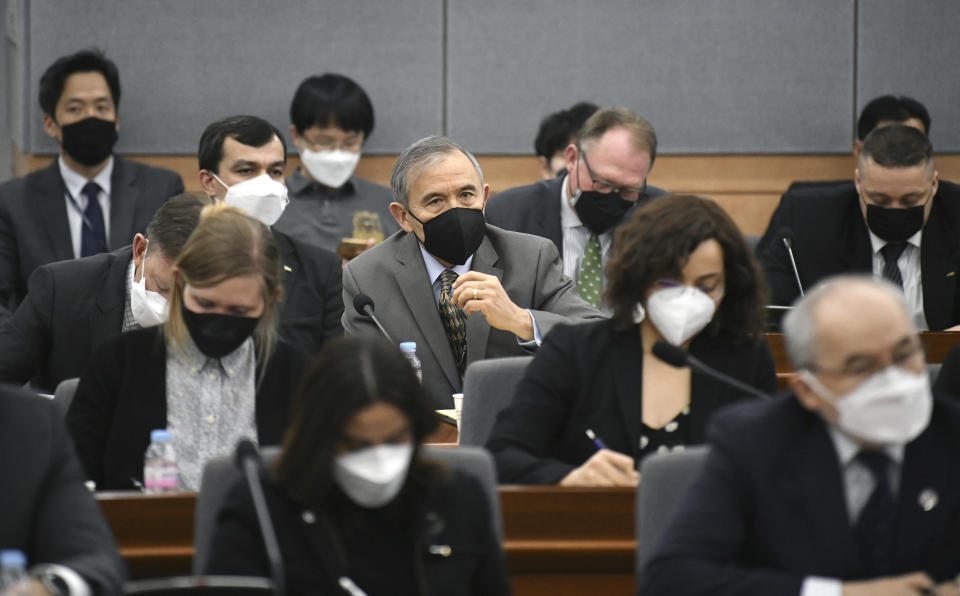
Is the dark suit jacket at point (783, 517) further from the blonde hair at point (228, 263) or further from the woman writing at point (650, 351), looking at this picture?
the blonde hair at point (228, 263)

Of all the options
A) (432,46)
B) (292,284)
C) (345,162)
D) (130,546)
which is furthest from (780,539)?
(432,46)

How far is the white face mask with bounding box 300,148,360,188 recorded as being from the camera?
5.34m

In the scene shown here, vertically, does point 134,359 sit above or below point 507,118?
below

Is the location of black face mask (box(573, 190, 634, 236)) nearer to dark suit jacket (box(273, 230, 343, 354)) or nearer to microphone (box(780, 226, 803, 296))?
microphone (box(780, 226, 803, 296))

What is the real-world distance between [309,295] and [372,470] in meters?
2.13

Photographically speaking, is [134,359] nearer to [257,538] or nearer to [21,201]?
[257,538]

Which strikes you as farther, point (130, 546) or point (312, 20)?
point (312, 20)

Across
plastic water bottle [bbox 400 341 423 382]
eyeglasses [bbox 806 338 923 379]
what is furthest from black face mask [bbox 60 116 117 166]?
eyeglasses [bbox 806 338 923 379]

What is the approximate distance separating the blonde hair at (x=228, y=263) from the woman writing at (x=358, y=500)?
70 centimetres

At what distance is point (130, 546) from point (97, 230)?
10.0 ft

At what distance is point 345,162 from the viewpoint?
536 cm

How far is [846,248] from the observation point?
4.52 meters

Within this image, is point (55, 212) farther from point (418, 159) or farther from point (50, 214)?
point (418, 159)

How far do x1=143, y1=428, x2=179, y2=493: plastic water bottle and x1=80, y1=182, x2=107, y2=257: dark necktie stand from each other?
2.60 meters
